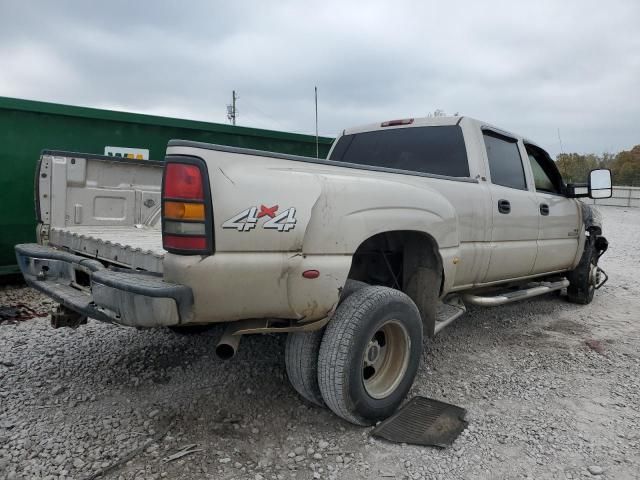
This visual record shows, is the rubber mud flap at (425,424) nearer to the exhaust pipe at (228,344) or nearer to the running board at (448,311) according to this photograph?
the running board at (448,311)

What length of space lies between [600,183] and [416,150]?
96.1 inches

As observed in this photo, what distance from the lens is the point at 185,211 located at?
2.19 m

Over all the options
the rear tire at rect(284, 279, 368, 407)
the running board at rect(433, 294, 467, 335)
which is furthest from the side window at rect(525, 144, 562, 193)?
the rear tire at rect(284, 279, 368, 407)

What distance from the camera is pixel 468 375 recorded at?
3758mm

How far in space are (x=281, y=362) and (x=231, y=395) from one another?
25.3 inches

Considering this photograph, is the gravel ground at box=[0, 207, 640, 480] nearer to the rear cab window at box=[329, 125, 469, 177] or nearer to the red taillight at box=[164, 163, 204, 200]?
the red taillight at box=[164, 163, 204, 200]

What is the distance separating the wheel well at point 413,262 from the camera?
3.38 meters

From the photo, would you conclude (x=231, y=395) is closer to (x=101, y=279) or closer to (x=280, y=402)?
(x=280, y=402)

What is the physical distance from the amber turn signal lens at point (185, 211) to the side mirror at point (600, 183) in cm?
463

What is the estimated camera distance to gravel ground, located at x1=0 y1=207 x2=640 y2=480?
252 cm

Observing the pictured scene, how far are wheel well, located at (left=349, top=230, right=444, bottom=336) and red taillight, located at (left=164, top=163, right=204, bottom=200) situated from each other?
1406 millimetres

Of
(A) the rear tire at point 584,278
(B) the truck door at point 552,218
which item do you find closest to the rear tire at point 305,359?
(B) the truck door at point 552,218

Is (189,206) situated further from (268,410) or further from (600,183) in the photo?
(600,183)

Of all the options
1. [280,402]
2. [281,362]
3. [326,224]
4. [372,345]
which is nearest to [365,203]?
[326,224]
